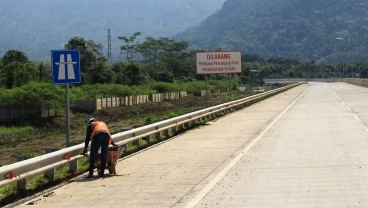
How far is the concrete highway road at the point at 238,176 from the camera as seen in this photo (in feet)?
30.8

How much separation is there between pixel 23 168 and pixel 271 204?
456 cm

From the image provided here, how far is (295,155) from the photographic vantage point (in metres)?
14.5

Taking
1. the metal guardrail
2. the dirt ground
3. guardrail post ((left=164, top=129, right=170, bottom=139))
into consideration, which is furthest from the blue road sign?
guardrail post ((left=164, top=129, right=170, bottom=139))

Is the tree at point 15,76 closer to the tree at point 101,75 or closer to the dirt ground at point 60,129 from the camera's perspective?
the dirt ground at point 60,129

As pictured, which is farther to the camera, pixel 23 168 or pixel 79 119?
pixel 79 119

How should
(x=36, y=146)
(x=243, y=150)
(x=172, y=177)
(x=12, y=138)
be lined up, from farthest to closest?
(x=12, y=138)
(x=36, y=146)
(x=243, y=150)
(x=172, y=177)

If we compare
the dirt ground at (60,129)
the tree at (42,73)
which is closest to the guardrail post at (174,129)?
the dirt ground at (60,129)

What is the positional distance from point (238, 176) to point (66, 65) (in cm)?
463

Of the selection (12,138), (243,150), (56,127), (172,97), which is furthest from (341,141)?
(172,97)

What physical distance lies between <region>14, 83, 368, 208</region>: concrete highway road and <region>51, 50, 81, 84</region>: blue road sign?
2.29 m

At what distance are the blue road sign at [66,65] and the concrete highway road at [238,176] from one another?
2.29 m

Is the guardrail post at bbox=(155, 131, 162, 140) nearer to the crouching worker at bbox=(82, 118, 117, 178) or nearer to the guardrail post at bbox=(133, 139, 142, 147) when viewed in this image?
the guardrail post at bbox=(133, 139, 142, 147)

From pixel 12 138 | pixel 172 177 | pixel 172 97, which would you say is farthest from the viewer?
pixel 172 97

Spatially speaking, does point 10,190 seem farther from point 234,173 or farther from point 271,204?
point 271,204
